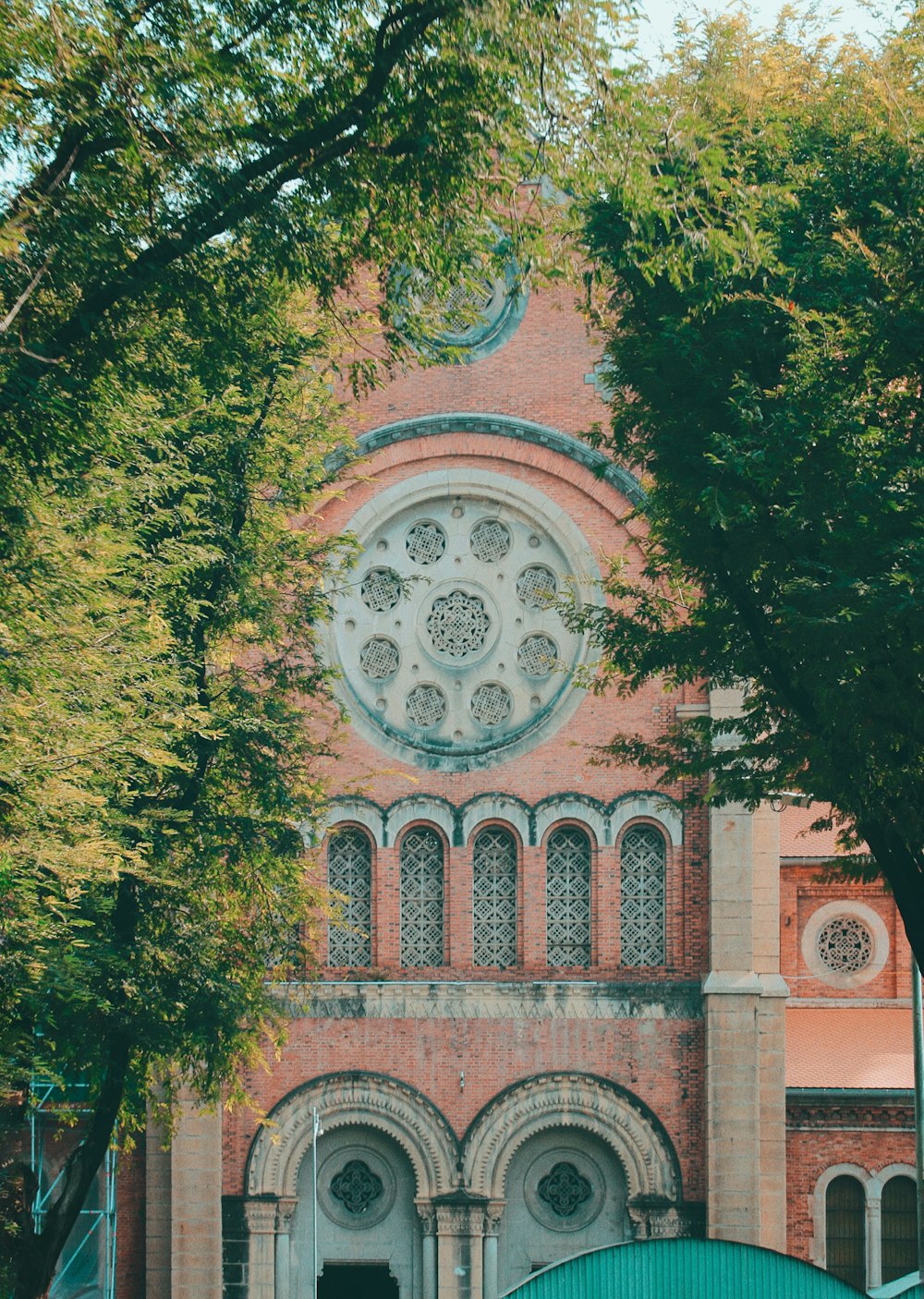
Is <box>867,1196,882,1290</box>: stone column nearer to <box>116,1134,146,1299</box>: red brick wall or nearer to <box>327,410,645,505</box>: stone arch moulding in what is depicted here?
<box>116,1134,146,1299</box>: red brick wall

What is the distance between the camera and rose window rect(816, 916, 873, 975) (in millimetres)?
29188

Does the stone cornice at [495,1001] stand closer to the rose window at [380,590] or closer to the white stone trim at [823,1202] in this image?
the white stone trim at [823,1202]

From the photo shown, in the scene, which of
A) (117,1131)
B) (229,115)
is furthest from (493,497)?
(229,115)

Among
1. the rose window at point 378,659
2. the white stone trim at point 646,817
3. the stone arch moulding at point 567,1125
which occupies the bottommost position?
the stone arch moulding at point 567,1125

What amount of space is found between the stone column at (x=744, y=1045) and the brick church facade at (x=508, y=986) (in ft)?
0.12

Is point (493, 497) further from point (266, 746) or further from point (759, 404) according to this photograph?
point (759, 404)

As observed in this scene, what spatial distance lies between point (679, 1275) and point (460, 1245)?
7979 millimetres

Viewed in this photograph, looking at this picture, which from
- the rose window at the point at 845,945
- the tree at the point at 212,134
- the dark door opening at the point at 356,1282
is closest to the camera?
the tree at the point at 212,134

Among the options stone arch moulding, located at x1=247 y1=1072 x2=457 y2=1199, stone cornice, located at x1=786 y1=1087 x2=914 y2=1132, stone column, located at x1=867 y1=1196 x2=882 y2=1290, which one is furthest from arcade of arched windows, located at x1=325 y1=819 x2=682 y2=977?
stone column, located at x1=867 y1=1196 x2=882 y2=1290

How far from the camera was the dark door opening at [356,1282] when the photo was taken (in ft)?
86.3

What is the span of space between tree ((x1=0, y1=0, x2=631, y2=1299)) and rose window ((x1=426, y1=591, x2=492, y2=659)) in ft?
20.1

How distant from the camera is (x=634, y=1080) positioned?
85.0 feet

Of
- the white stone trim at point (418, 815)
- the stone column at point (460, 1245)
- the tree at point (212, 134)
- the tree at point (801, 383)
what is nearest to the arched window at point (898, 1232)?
the stone column at point (460, 1245)

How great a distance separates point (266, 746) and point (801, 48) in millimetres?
8886
